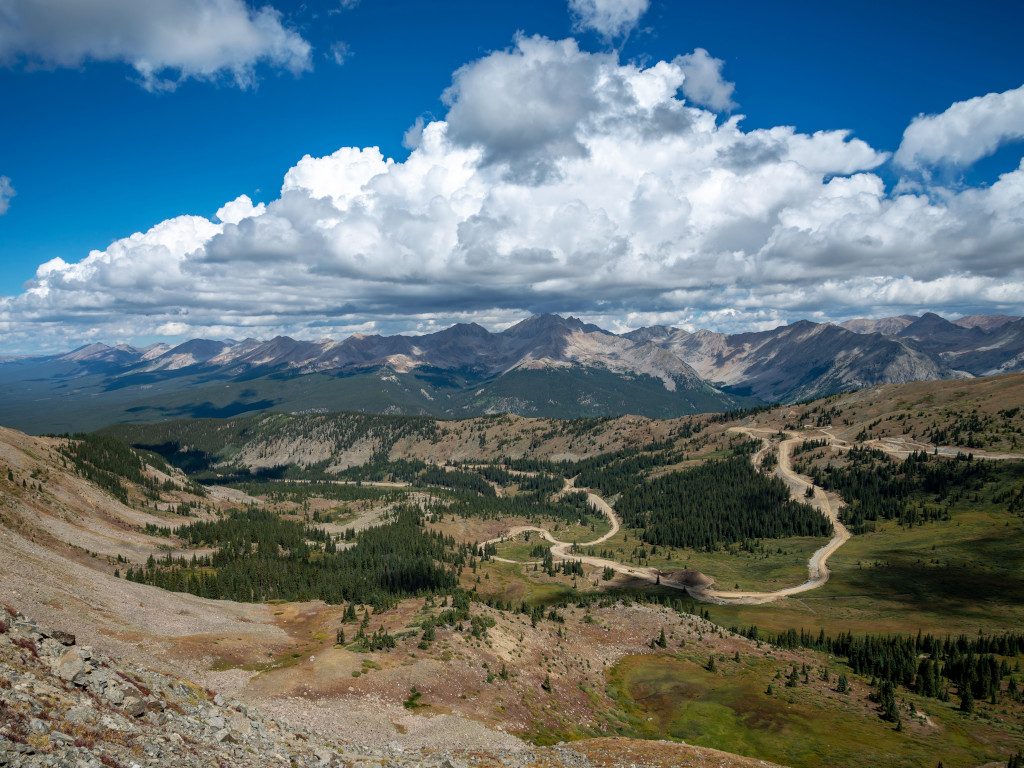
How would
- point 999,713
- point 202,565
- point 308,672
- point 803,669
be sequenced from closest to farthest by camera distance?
point 308,672, point 999,713, point 803,669, point 202,565

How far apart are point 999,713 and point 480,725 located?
3418 inches

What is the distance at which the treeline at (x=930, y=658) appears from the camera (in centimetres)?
9719

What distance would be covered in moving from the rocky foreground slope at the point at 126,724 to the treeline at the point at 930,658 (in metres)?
84.8

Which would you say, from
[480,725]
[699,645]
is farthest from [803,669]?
[480,725]

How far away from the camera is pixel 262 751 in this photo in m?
36.8

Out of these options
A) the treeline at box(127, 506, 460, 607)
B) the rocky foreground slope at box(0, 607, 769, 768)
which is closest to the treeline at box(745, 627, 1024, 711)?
the rocky foreground slope at box(0, 607, 769, 768)

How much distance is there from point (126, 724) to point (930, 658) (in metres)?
139

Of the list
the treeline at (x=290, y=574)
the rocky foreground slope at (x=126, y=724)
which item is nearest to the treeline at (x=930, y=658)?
the rocky foreground slope at (x=126, y=724)

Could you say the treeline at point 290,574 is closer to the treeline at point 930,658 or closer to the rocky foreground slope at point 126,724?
the rocky foreground slope at point 126,724

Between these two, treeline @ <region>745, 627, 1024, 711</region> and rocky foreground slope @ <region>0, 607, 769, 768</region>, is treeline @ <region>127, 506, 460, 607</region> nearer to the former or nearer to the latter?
rocky foreground slope @ <region>0, 607, 769, 768</region>

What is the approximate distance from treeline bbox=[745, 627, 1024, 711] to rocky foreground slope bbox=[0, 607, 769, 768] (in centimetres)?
8476

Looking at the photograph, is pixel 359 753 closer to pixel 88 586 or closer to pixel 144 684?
pixel 144 684

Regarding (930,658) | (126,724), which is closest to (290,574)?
(126,724)

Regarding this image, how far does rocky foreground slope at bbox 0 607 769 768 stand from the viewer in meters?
25.4
